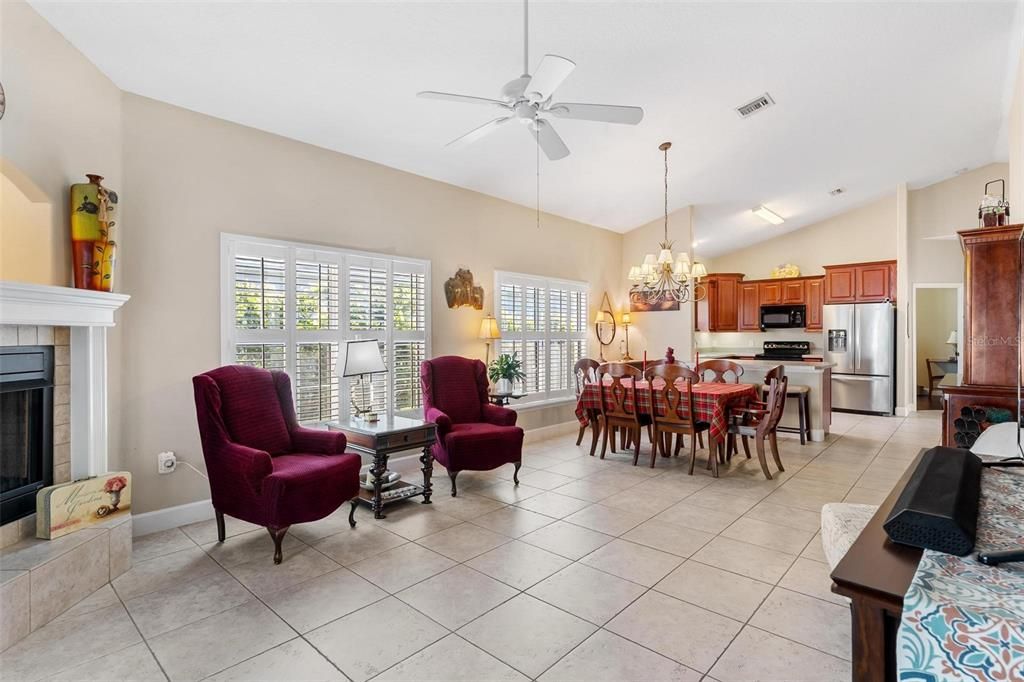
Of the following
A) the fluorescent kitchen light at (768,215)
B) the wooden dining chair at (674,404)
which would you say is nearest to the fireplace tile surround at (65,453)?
the wooden dining chair at (674,404)

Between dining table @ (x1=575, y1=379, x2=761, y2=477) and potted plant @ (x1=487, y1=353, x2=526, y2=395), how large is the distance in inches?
30.6

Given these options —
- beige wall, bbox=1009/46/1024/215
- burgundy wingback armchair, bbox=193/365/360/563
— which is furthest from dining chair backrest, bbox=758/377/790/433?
burgundy wingback armchair, bbox=193/365/360/563

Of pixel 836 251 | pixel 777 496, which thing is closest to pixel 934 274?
pixel 836 251

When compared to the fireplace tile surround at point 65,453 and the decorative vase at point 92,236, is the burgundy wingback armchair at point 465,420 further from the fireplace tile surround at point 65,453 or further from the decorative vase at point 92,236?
the decorative vase at point 92,236

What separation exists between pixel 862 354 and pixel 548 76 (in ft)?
25.6

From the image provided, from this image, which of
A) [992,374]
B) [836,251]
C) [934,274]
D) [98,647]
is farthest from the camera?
[836,251]

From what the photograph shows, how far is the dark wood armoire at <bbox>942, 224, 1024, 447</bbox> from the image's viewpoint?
3.66m

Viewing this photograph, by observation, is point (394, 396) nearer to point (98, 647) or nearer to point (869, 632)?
point (98, 647)

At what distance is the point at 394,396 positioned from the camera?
4.75 meters

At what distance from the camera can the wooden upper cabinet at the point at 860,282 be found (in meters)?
7.95

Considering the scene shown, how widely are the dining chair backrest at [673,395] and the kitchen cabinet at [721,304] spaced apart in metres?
5.12

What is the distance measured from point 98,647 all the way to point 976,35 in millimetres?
6516

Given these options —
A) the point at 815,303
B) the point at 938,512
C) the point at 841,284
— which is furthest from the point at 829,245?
the point at 938,512

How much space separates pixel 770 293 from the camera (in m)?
9.25
